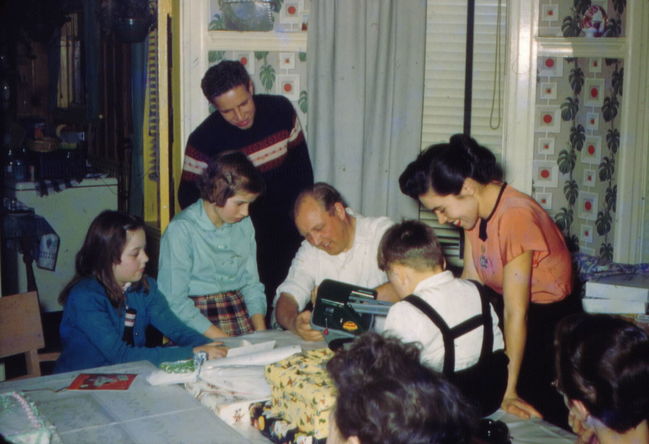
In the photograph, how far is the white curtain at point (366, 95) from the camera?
3.67m

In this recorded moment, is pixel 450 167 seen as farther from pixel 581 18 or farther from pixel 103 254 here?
pixel 581 18

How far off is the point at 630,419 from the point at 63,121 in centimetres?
699

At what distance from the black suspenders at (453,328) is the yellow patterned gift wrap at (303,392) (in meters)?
0.29

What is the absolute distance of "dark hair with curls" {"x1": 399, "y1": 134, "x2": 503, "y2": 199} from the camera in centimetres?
226

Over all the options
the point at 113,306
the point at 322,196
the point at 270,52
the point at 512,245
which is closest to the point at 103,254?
the point at 113,306

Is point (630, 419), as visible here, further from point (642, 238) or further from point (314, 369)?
point (642, 238)

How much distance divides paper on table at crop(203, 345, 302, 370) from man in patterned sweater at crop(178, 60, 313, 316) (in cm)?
135

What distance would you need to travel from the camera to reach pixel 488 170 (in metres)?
2.33

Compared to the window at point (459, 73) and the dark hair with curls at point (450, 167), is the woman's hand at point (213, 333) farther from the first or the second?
the window at point (459, 73)

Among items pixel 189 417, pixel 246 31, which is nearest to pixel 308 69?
pixel 246 31

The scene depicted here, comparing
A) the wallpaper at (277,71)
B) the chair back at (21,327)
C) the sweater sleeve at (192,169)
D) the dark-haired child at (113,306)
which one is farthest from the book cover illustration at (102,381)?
the wallpaper at (277,71)

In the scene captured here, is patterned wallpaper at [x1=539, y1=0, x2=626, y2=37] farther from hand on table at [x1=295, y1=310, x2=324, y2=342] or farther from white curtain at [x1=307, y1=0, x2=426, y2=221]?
hand on table at [x1=295, y1=310, x2=324, y2=342]

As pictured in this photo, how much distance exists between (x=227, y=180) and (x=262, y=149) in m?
0.71

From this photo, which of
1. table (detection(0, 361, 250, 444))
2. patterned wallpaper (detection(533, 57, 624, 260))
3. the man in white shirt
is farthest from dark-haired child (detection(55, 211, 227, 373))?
patterned wallpaper (detection(533, 57, 624, 260))
